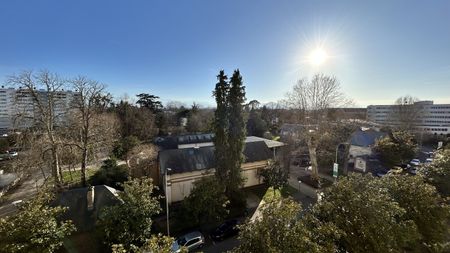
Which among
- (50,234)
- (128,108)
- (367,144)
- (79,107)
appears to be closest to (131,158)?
(79,107)

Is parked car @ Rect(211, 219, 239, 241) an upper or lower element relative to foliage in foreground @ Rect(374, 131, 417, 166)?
lower

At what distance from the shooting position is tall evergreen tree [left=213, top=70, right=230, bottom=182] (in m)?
18.4

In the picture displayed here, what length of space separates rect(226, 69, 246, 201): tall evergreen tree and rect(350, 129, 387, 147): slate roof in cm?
2494

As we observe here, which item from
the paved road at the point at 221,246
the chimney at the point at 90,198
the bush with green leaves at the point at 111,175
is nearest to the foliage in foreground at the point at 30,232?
the chimney at the point at 90,198

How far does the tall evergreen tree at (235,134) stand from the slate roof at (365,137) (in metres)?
24.9

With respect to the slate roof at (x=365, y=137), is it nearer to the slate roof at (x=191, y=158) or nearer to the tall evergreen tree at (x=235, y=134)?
the slate roof at (x=191, y=158)

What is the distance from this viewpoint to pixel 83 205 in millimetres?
14273

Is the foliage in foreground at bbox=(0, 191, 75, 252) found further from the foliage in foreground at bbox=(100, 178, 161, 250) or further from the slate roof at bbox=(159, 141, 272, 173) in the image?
the slate roof at bbox=(159, 141, 272, 173)

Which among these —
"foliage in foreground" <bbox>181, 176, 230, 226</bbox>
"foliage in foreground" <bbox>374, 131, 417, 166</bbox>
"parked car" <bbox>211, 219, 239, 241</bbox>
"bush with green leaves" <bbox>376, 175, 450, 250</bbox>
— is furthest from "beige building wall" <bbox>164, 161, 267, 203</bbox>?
"foliage in foreground" <bbox>374, 131, 417, 166</bbox>

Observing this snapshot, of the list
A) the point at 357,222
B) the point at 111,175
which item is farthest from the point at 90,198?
the point at 357,222

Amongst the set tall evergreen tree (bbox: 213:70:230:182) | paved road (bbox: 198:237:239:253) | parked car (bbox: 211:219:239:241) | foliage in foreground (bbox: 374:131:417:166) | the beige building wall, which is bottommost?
paved road (bbox: 198:237:239:253)

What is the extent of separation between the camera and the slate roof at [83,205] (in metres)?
13.5

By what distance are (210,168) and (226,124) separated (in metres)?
5.34

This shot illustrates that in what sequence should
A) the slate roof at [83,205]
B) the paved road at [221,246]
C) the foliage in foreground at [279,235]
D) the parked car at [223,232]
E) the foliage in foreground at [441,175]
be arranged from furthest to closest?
the foliage in foreground at [441,175]
the parked car at [223,232]
the paved road at [221,246]
the slate roof at [83,205]
the foliage in foreground at [279,235]
